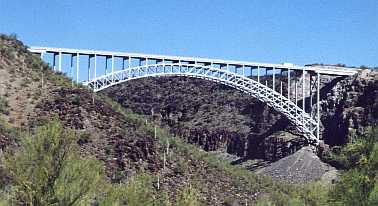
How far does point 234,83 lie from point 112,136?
26.0m

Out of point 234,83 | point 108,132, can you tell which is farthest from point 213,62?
point 108,132

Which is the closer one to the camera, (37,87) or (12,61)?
(37,87)

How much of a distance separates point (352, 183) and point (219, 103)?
7504cm

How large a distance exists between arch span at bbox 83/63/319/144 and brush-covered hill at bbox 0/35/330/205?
9.41m

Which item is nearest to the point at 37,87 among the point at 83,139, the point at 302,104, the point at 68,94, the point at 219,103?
the point at 68,94

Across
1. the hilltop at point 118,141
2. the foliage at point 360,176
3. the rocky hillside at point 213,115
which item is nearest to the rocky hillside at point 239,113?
the rocky hillside at point 213,115

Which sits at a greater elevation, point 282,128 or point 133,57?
point 133,57

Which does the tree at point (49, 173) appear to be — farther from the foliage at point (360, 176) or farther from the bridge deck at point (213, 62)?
the bridge deck at point (213, 62)

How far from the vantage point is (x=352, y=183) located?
23.5 m

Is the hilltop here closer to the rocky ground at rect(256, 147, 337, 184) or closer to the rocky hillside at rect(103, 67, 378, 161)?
the rocky ground at rect(256, 147, 337, 184)

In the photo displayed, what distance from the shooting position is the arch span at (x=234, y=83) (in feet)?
204

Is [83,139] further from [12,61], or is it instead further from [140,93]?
[140,93]

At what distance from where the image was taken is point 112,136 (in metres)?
44.7

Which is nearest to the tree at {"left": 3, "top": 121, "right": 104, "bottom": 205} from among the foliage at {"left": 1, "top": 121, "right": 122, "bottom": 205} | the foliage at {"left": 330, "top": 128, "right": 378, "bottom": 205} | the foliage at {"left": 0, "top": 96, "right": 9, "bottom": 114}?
the foliage at {"left": 1, "top": 121, "right": 122, "bottom": 205}
